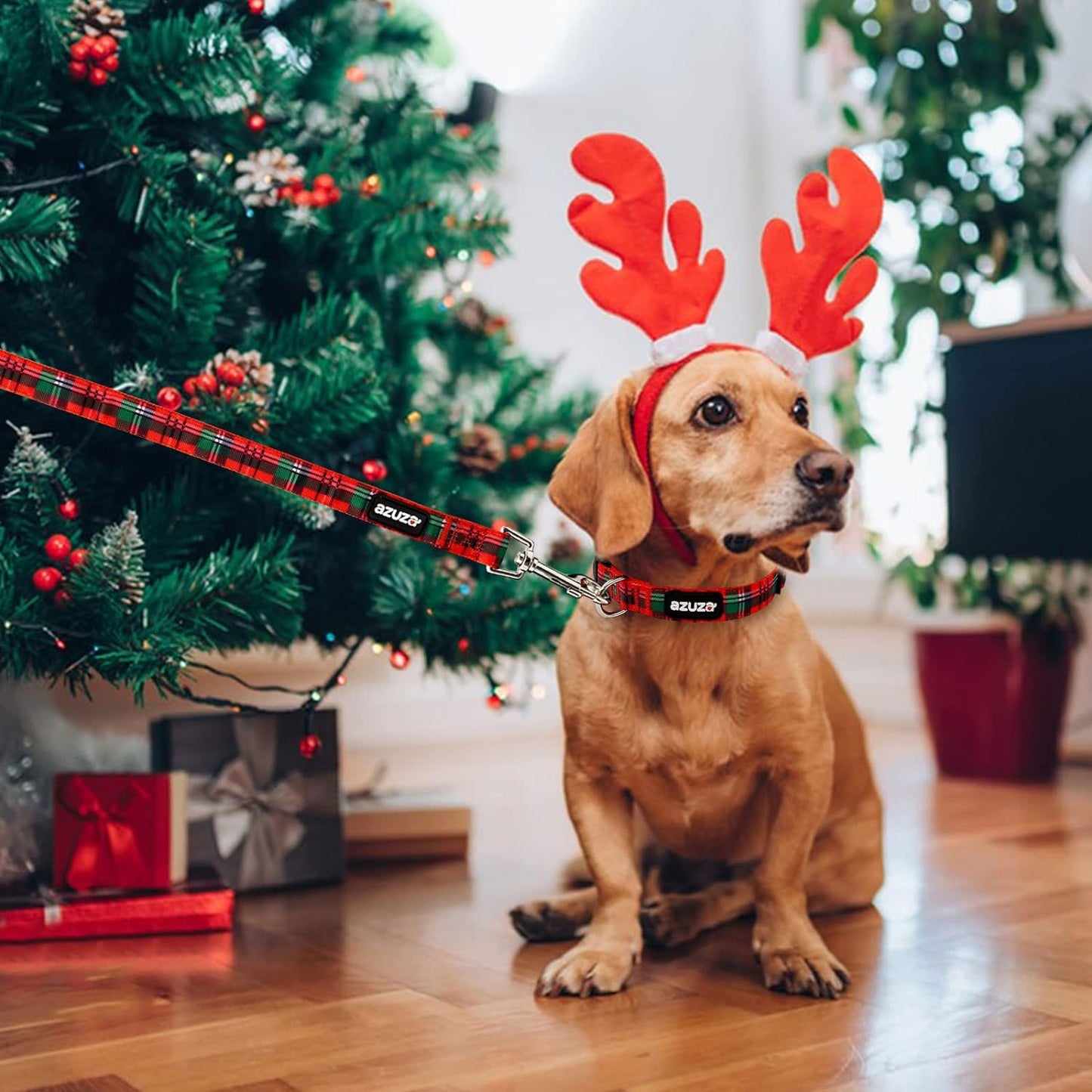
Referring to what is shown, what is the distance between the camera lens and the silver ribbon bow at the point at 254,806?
5.98 feet

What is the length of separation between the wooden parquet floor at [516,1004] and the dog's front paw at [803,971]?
0.05 ft

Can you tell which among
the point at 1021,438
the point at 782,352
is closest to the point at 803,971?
the point at 782,352

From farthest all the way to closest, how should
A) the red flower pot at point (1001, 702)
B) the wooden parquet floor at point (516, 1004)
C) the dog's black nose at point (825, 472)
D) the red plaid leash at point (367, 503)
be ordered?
1. the red flower pot at point (1001, 702)
2. the red plaid leash at point (367, 503)
3. the dog's black nose at point (825, 472)
4. the wooden parquet floor at point (516, 1004)

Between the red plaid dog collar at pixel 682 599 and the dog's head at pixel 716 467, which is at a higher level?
the dog's head at pixel 716 467

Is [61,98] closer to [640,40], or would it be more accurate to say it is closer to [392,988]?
[392,988]

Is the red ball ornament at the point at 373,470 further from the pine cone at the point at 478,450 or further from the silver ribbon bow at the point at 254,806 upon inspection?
the silver ribbon bow at the point at 254,806

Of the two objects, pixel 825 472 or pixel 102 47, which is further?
A: pixel 102 47

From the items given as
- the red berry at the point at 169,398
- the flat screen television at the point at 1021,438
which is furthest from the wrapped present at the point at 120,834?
the flat screen television at the point at 1021,438

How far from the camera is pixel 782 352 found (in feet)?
4.57

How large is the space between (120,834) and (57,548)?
39 cm

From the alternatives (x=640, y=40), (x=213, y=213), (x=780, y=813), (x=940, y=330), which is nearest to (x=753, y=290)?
(x=640, y=40)

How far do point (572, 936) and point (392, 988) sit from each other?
246mm

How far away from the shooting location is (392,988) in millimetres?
1395

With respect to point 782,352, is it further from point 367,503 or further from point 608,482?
point 367,503
